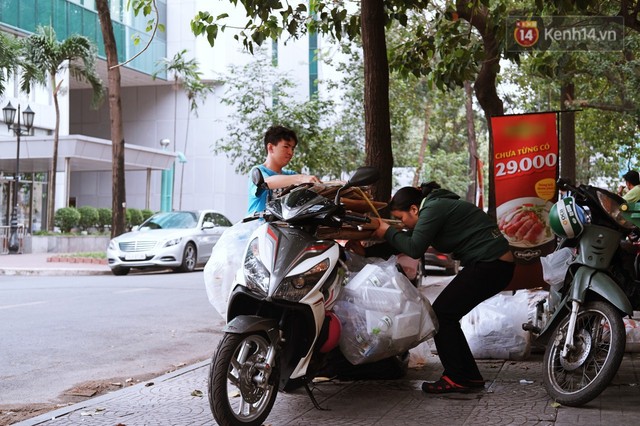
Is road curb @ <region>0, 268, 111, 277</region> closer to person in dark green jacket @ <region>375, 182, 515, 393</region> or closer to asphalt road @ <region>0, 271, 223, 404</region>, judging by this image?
asphalt road @ <region>0, 271, 223, 404</region>

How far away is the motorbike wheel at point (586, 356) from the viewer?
196 inches

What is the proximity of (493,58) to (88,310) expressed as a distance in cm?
717

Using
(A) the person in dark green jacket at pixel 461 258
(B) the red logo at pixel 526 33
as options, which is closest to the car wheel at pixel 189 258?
(B) the red logo at pixel 526 33

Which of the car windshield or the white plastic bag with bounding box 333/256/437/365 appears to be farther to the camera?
the car windshield

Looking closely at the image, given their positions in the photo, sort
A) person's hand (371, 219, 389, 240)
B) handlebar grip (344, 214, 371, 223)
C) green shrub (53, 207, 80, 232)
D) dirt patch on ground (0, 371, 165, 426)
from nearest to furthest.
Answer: handlebar grip (344, 214, 371, 223) < person's hand (371, 219, 389, 240) < dirt patch on ground (0, 371, 165, 426) < green shrub (53, 207, 80, 232)

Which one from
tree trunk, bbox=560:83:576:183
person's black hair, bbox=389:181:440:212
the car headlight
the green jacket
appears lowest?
the car headlight

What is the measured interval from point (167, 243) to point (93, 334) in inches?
411

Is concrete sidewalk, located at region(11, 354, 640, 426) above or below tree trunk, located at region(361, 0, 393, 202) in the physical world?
below

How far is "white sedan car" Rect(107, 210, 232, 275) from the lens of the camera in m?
19.8

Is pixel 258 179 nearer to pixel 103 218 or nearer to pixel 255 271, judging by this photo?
pixel 255 271

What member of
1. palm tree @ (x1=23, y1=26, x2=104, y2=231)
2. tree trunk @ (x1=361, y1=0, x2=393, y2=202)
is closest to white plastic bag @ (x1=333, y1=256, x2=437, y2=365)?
tree trunk @ (x1=361, y1=0, x2=393, y2=202)

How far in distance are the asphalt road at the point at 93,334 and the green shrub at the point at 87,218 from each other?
1767 cm

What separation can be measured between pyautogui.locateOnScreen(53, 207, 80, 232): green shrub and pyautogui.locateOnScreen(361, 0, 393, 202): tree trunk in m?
25.0

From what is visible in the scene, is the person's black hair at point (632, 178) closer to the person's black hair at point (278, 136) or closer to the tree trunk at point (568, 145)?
the tree trunk at point (568, 145)
